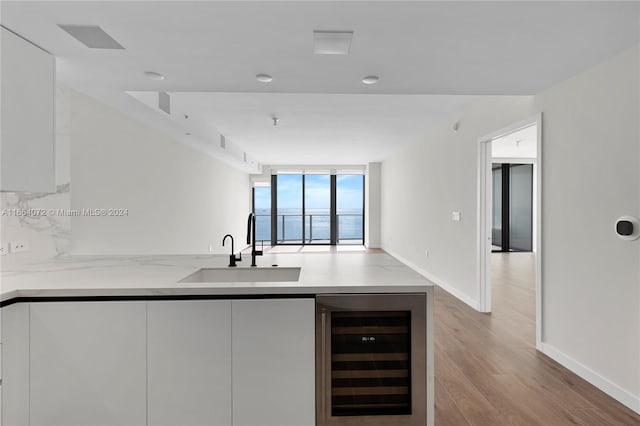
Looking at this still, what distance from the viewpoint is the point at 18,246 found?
2.52 meters

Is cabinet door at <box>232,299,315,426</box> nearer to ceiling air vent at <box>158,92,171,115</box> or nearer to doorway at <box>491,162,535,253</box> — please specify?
ceiling air vent at <box>158,92,171,115</box>

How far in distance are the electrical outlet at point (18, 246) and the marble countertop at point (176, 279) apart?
0.33 m

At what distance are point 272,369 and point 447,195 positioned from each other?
4.01 m

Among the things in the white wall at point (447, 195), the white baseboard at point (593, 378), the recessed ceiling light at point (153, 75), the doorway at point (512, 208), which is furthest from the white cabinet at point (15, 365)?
the doorway at point (512, 208)

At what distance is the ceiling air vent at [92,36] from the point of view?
197cm

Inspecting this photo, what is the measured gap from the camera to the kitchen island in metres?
1.69

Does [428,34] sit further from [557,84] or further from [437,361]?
[437,361]

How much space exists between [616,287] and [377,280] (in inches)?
69.0

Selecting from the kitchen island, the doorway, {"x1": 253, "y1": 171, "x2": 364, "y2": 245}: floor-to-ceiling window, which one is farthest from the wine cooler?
{"x1": 253, "y1": 171, "x2": 364, "y2": 245}: floor-to-ceiling window

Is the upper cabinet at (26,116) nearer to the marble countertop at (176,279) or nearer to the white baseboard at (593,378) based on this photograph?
the marble countertop at (176,279)

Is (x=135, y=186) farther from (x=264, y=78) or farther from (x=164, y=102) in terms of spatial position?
(x=264, y=78)

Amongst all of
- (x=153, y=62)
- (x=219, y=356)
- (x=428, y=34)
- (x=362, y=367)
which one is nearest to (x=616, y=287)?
(x=362, y=367)

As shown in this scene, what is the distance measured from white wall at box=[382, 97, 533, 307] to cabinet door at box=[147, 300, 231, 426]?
326cm

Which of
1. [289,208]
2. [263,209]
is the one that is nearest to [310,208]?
[289,208]
